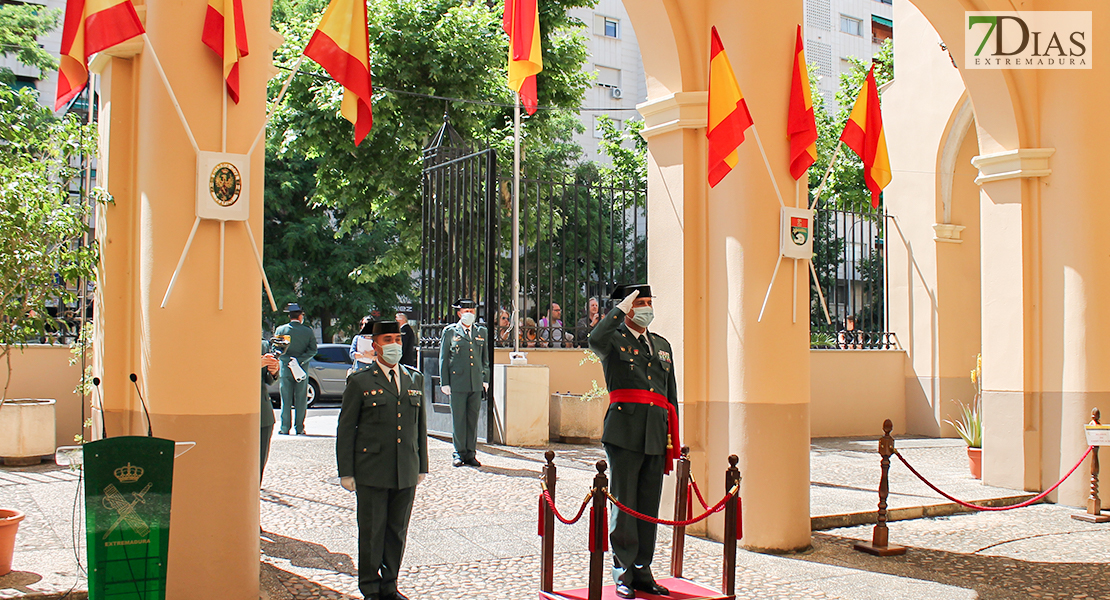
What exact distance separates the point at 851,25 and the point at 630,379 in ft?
143

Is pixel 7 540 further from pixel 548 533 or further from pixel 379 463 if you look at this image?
pixel 548 533

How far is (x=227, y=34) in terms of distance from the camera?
497cm

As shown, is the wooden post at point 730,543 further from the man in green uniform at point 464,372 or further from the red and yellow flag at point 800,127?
the man in green uniform at point 464,372

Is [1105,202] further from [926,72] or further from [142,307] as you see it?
[142,307]

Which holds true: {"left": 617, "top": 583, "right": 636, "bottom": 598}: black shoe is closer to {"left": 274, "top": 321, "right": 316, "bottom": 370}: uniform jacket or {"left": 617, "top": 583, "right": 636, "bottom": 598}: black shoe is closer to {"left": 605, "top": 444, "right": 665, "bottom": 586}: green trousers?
{"left": 605, "top": 444, "right": 665, "bottom": 586}: green trousers

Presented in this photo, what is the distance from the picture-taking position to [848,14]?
44.1m

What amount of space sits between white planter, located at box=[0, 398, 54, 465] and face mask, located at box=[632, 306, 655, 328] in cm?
738

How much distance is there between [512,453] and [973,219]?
8721 millimetres

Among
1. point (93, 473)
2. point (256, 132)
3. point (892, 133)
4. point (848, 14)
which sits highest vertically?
point (848, 14)

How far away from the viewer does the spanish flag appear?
6750 mm

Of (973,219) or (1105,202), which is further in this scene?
(973,219)

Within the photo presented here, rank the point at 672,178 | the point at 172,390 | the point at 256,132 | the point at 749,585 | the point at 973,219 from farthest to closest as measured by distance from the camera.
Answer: the point at 973,219 → the point at 672,178 → the point at 749,585 → the point at 256,132 → the point at 172,390

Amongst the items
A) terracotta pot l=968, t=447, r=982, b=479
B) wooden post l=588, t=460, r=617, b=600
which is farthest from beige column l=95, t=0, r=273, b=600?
terracotta pot l=968, t=447, r=982, b=479

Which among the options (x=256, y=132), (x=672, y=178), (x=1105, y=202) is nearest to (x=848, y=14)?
(x=1105, y=202)
